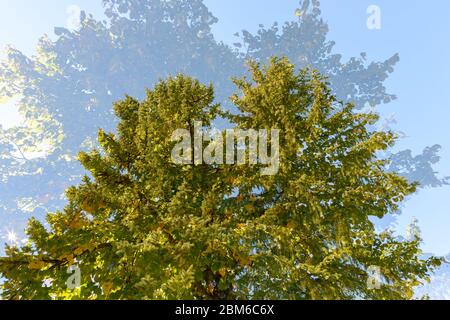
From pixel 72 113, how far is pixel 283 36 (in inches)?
2103

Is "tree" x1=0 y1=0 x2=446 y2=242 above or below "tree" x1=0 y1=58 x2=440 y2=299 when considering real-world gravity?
above

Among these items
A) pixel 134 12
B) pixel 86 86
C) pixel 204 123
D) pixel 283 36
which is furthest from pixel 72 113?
pixel 204 123

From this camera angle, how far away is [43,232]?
662 centimetres

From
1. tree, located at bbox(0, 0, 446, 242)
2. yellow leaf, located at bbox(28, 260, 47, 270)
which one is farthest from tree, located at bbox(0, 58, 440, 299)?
tree, located at bbox(0, 0, 446, 242)

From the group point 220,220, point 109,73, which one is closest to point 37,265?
point 220,220

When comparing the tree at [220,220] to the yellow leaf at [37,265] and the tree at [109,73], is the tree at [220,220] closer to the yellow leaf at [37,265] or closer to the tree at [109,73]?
the yellow leaf at [37,265]

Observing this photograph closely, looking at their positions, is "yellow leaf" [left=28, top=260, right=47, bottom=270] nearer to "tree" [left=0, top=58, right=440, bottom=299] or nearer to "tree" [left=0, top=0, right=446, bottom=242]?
"tree" [left=0, top=58, right=440, bottom=299]

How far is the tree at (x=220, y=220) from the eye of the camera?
6.55 meters

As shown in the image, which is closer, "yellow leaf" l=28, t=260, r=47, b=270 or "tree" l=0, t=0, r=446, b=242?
"yellow leaf" l=28, t=260, r=47, b=270

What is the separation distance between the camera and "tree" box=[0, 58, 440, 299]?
655cm

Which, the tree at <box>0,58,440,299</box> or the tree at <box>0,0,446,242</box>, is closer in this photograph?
the tree at <box>0,58,440,299</box>

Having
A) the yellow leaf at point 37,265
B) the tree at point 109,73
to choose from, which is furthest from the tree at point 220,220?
the tree at point 109,73

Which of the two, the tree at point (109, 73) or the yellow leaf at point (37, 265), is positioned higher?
the tree at point (109, 73)
